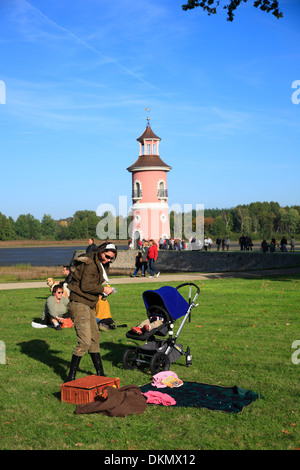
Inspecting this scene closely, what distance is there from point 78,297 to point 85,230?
12985cm

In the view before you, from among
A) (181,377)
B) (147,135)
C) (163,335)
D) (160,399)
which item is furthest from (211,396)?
(147,135)

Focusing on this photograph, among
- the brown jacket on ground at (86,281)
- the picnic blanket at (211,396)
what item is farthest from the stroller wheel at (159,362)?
the brown jacket on ground at (86,281)

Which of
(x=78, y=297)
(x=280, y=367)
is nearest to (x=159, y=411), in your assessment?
(x=78, y=297)

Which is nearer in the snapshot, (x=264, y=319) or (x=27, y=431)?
(x=27, y=431)

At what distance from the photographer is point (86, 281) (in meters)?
7.01

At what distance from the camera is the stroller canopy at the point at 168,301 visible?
8086mm

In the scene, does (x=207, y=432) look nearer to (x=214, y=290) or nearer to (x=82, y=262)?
(x=82, y=262)

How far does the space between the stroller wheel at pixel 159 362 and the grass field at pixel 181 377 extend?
0.20 meters

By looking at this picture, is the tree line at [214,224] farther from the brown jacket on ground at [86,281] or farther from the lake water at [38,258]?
the brown jacket on ground at [86,281]

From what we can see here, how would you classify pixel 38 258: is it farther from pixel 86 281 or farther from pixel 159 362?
pixel 86 281

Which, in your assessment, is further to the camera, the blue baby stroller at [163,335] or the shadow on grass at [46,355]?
the shadow on grass at [46,355]

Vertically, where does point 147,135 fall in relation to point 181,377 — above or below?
above

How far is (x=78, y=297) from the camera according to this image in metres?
7.03

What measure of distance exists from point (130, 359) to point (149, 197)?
52.7 meters
